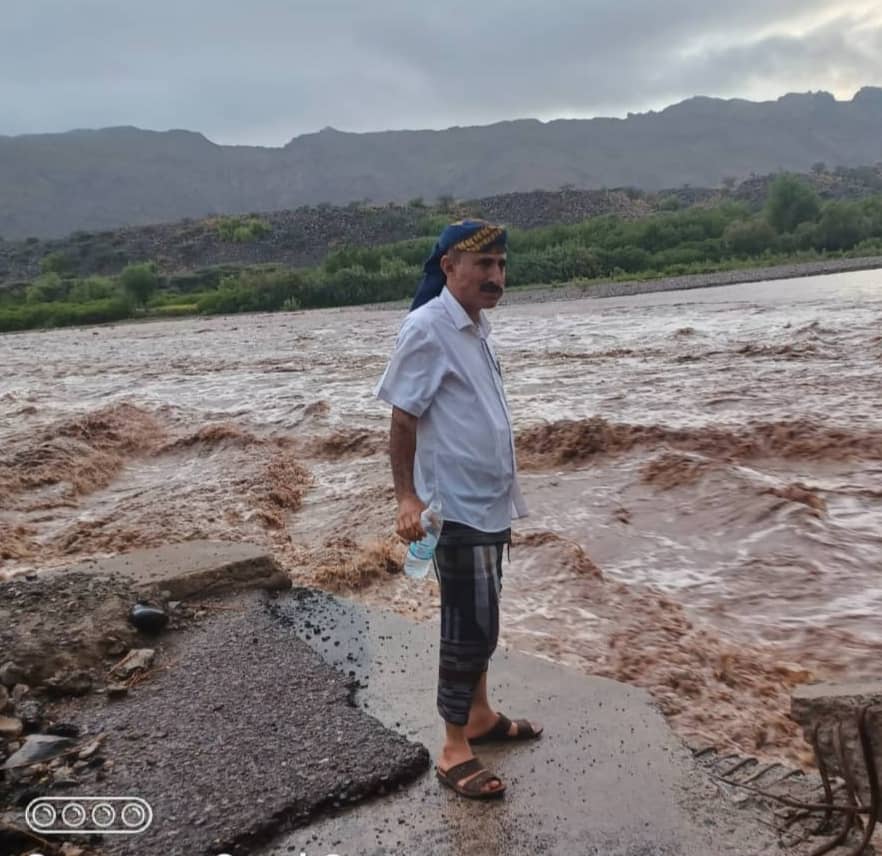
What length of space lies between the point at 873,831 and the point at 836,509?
4.83 metres

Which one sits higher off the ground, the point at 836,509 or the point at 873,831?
the point at 873,831

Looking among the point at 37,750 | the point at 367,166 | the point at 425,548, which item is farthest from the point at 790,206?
the point at 367,166

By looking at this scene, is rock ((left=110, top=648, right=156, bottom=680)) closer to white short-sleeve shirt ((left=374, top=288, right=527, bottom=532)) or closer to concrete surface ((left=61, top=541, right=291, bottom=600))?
concrete surface ((left=61, top=541, right=291, bottom=600))

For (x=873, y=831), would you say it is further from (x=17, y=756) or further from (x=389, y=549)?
(x=389, y=549)

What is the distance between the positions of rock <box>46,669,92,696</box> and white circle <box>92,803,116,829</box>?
3.36 feet

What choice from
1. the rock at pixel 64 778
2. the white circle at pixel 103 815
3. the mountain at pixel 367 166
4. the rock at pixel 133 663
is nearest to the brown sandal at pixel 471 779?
the white circle at pixel 103 815

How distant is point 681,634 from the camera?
4.90 metres

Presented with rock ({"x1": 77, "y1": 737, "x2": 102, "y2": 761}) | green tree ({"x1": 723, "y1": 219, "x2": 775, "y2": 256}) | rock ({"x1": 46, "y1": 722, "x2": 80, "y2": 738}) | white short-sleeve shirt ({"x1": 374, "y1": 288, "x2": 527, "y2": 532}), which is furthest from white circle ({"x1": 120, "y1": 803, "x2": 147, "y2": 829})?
green tree ({"x1": 723, "y1": 219, "x2": 775, "y2": 256})

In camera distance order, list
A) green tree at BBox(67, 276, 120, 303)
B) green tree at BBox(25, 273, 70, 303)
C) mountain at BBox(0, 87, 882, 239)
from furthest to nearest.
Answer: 1. mountain at BBox(0, 87, 882, 239)
2. green tree at BBox(25, 273, 70, 303)
3. green tree at BBox(67, 276, 120, 303)

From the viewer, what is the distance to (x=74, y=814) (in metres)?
2.84

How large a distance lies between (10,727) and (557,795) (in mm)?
2069

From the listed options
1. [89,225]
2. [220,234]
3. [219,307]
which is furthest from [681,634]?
[89,225]

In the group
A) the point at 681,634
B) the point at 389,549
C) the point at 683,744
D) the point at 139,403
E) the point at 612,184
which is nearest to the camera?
the point at 683,744

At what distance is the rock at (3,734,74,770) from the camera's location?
313 cm
